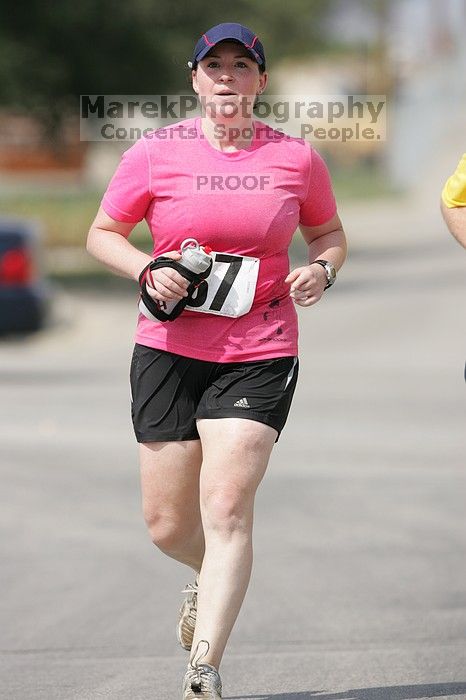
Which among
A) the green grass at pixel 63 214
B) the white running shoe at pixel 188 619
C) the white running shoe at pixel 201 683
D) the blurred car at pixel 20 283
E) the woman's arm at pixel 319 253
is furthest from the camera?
the green grass at pixel 63 214

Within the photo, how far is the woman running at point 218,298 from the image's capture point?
502 cm

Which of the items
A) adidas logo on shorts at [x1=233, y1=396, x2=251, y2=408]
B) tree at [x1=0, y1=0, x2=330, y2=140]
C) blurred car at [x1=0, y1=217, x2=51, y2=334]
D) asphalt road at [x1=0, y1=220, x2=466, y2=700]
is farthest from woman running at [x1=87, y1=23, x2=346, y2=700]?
tree at [x1=0, y1=0, x2=330, y2=140]

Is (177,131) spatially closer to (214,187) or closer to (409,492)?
(214,187)

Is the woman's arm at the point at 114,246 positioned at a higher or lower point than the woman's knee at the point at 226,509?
higher

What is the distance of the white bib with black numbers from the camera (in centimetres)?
505

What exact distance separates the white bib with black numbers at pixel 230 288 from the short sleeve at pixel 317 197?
0.32m

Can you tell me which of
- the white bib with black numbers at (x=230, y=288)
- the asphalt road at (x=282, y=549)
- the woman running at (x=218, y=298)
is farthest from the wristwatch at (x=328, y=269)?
the asphalt road at (x=282, y=549)

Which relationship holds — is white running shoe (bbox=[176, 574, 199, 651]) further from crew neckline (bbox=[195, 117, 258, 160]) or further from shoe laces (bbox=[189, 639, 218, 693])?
crew neckline (bbox=[195, 117, 258, 160])

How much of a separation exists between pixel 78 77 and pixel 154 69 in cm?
141

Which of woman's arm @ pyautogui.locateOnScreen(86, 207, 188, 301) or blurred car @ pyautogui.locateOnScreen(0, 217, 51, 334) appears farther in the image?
blurred car @ pyautogui.locateOnScreen(0, 217, 51, 334)

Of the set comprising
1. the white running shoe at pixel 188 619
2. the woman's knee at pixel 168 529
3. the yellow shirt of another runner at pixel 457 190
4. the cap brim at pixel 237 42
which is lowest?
the white running shoe at pixel 188 619

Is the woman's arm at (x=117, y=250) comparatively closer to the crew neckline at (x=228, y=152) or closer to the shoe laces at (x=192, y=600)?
the crew neckline at (x=228, y=152)

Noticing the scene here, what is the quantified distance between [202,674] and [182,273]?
1.18m

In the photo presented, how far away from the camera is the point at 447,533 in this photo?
810 cm
